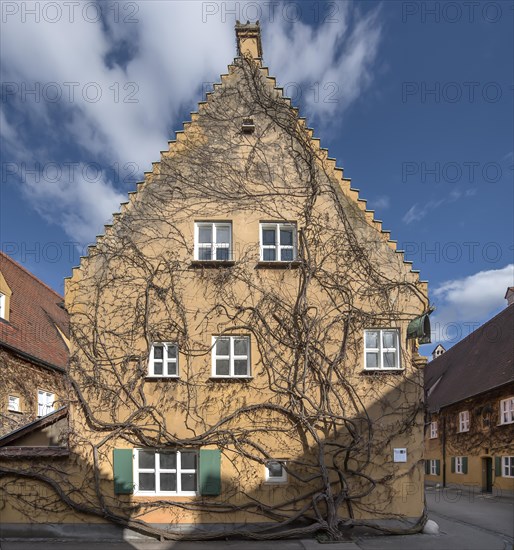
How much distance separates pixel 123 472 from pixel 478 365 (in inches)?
917

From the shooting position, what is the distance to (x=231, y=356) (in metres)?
12.7

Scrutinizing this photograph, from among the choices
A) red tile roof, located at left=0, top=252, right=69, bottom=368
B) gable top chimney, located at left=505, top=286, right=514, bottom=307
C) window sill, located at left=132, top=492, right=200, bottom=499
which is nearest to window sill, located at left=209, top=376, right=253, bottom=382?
window sill, located at left=132, top=492, right=200, bottom=499

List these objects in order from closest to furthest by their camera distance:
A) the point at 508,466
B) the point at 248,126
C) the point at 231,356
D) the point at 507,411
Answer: the point at 231,356
the point at 248,126
the point at 508,466
the point at 507,411

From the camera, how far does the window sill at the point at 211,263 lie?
515 inches

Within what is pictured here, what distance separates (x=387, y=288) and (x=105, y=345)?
7695mm

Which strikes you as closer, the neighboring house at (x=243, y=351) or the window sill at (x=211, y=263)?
the neighboring house at (x=243, y=351)

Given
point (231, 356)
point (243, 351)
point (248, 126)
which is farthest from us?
point (248, 126)

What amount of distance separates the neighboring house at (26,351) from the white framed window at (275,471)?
7.09 m

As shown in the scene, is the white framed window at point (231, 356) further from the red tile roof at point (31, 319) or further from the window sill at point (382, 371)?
the red tile roof at point (31, 319)

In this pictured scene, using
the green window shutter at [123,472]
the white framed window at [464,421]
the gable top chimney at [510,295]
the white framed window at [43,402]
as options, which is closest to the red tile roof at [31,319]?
the white framed window at [43,402]

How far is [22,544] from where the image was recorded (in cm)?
1124

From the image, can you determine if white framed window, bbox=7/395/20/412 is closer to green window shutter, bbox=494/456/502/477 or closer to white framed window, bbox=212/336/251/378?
white framed window, bbox=212/336/251/378

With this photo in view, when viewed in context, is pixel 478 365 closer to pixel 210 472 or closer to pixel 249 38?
pixel 210 472

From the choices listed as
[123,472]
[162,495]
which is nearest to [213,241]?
[123,472]
